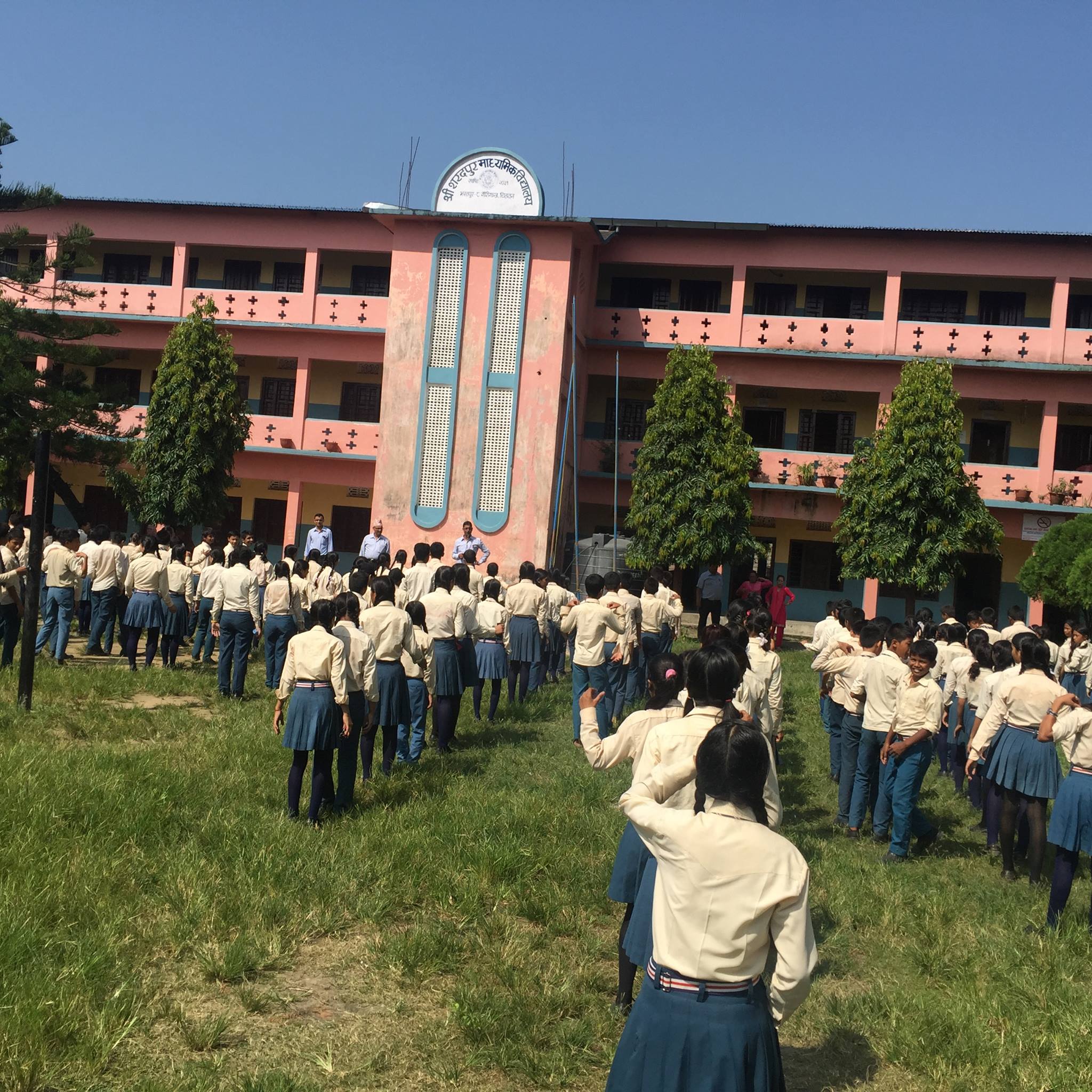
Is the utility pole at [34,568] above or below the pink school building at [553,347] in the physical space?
below

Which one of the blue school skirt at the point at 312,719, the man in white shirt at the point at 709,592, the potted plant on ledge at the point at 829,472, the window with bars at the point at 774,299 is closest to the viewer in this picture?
the blue school skirt at the point at 312,719

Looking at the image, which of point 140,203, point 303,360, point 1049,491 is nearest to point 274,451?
point 303,360

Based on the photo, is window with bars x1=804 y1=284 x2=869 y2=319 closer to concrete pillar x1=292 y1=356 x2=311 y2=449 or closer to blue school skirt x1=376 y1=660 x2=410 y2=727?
concrete pillar x1=292 y1=356 x2=311 y2=449

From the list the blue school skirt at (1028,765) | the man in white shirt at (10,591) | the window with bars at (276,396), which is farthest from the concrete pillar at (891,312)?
the man in white shirt at (10,591)

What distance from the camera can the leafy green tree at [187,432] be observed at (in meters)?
23.3

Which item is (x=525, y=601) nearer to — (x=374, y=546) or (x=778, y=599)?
(x=374, y=546)

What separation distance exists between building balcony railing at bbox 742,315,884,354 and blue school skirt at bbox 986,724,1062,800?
18.6 metres

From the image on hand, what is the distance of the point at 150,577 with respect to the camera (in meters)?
14.2

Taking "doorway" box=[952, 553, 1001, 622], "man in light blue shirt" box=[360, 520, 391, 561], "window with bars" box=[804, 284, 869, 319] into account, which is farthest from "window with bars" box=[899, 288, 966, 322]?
"man in light blue shirt" box=[360, 520, 391, 561]

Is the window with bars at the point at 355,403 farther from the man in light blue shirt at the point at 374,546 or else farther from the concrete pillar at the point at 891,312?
the concrete pillar at the point at 891,312

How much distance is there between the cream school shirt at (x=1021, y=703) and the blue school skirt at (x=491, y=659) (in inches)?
222

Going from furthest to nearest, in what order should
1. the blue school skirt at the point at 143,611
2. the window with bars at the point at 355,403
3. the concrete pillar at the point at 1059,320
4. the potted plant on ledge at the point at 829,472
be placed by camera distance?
the window with bars at the point at 355,403 < the potted plant on ledge at the point at 829,472 < the concrete pillar at the point at 1059,320 < the blue school skirt at the point at 143,611

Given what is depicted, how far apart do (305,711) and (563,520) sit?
17.7 m

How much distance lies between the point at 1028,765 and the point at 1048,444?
19.0 meters
